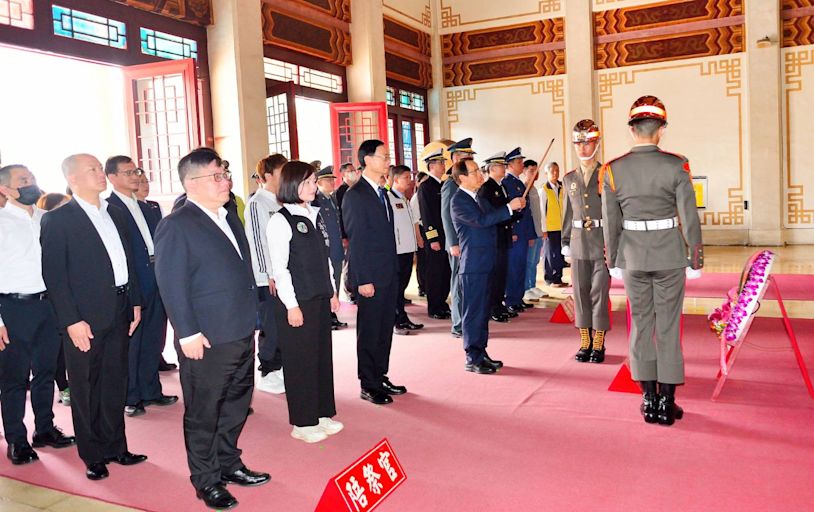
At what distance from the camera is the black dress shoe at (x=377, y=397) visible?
3.70 m

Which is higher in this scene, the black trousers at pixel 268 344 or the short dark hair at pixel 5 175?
the short dark hair at pixel 5 175

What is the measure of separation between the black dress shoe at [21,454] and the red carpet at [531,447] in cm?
4

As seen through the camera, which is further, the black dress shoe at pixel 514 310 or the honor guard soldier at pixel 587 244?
the black dress shoe at pixel 514 310

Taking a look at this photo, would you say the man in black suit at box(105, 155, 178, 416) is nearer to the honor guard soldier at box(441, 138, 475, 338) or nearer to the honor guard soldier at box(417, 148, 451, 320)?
the honor guard soldier at box(441, 138, 475, 338)

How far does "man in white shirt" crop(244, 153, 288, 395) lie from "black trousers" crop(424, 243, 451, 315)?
82.7 inches

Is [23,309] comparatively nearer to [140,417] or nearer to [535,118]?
[140,417]

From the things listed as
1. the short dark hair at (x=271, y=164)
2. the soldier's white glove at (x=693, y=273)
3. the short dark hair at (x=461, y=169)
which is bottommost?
the soldier's white glove at (x=693, y=273)

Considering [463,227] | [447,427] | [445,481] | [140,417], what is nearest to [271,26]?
[463,227]

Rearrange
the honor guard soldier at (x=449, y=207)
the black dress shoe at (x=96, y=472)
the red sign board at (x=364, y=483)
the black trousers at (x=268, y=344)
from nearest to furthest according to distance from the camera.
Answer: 1. the red sign board at (x=364, y=483)
2. the black dress shoe at (x=96, y=472)
3. the black trousers at (x=268, y=344)
4. the honor guard soldier at (x=449, y=207)

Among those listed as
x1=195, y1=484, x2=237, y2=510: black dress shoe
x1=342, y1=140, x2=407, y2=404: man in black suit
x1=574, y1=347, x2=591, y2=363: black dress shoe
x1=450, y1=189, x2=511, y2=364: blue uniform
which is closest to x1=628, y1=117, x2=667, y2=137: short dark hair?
x1=450, y1=189, x2=511, y2=364: blue uniform

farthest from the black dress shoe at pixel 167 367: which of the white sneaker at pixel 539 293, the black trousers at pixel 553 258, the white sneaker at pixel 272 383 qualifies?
the black trousers at pixel 553 258

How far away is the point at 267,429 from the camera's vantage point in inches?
134

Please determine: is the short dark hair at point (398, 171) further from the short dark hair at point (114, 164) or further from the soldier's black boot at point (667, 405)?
the soldier's black boot at point (667, 405)

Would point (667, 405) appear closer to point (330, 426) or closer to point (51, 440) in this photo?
point (330, 426)
